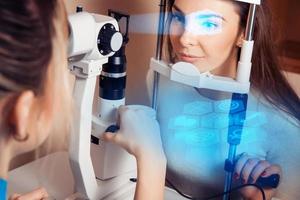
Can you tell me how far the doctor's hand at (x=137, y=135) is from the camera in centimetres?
78

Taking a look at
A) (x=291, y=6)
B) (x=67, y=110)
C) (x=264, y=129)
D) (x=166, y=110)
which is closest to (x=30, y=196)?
(x=67, y=110)

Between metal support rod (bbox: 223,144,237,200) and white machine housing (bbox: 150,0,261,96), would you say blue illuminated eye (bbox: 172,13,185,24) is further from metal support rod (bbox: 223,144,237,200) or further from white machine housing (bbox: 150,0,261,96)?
metal support rod (bbox: 223,144,237,200)

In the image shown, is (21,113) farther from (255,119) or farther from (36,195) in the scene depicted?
(255,119)

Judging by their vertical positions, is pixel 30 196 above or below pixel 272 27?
below

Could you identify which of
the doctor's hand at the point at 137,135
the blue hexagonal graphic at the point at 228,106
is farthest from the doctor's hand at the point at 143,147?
the blue hexagonal graphic at the point at 228,106

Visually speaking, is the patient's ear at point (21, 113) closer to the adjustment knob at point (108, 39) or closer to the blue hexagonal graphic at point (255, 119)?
the adjustment knob at point (108, 39)

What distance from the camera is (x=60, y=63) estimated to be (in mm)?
622

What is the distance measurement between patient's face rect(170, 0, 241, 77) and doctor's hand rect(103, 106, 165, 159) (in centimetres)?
12

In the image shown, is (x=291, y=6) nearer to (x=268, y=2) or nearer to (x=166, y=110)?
(x=268, y=2)

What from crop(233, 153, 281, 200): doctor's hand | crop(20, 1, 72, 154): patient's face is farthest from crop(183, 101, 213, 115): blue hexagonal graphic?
crop(20, 1, 72, 154): patient's face

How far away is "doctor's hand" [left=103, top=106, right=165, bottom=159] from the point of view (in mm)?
779

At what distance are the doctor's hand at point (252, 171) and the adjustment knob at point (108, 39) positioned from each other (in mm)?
304

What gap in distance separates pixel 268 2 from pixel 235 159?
28 centimetres

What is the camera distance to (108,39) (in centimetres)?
72
